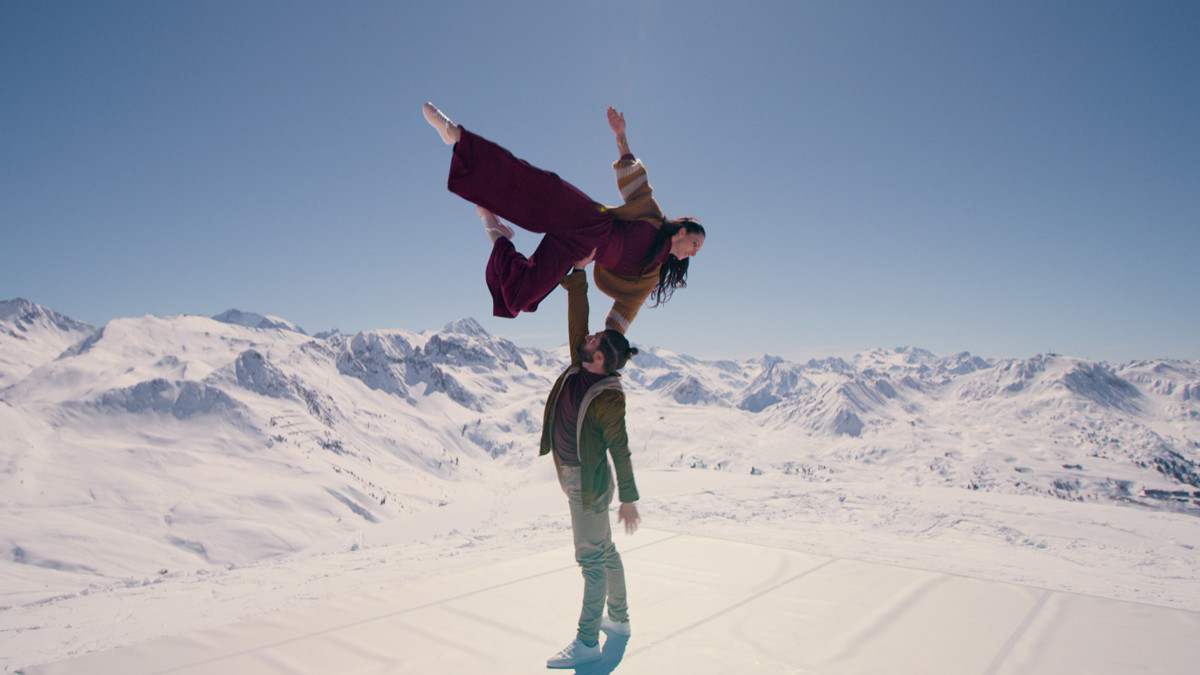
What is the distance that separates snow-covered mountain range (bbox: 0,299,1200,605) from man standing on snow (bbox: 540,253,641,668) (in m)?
8.21

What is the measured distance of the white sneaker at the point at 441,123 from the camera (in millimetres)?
2543

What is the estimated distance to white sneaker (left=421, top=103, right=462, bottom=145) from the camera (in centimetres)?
254

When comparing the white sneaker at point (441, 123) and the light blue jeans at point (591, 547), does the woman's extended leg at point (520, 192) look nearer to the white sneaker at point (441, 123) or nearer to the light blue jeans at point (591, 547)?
the white sneaker at point (441, 123)

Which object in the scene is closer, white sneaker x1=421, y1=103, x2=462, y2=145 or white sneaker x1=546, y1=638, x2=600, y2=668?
white sneaker x1=421, y1=103, x2=462, y2=145

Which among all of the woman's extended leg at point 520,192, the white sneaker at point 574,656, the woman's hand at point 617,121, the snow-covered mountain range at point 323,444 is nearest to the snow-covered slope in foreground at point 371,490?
the snow-covered mountain range at point 323,444

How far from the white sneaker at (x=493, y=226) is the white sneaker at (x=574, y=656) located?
2.47 meters

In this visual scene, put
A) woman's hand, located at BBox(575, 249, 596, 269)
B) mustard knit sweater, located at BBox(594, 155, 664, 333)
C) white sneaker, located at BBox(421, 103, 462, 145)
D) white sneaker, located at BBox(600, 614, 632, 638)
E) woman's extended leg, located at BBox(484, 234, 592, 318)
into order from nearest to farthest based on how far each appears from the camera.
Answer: white sneaker, located at BBox(421, 103, 462, 145) → woman's extended leg, located at BBox(484, 234, 592, 318) → woman's hand, located at BBox(575, 249, 596, 269) → mustard knit sweater, located at BBox(594, 155, 664, 333) → white sneaker, located at BBox(600, 614, 632, 638)

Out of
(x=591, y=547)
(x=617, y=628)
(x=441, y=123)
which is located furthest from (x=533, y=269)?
(x=617, y=628)

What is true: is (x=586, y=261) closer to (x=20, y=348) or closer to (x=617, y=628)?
(x=617, y=628)

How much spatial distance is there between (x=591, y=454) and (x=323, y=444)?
76001mm

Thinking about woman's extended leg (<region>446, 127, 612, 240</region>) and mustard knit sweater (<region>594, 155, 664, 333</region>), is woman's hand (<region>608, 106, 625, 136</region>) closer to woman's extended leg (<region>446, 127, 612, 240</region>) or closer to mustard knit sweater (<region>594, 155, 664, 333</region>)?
mustard knit sweater (<region>594, 155, 664, 333</region>)

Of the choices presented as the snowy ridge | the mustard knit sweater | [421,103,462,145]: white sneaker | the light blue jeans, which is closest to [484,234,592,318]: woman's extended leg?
the mustard knit sweater

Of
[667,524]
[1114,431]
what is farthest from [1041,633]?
[1114,431]

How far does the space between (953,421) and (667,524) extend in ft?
679
